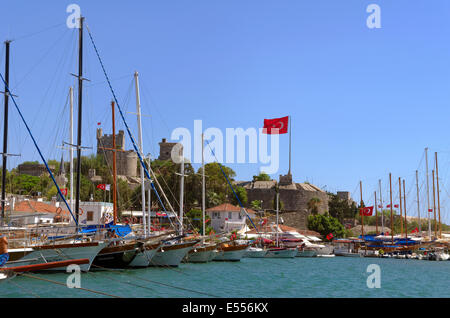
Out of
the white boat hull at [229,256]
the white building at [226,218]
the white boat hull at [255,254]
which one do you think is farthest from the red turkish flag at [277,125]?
the white boat hull at [229,256]

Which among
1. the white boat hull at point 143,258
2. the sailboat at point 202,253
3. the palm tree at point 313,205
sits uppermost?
the palm tree at point 313,205

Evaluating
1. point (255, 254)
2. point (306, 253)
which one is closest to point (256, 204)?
point (306, 253)

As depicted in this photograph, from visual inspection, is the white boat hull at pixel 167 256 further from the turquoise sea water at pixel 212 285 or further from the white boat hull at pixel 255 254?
the white boat hull at pixel 255 254

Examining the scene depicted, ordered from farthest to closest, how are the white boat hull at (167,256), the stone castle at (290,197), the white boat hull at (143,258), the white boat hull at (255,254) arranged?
the stone castle at (290,197)
the white boat hull at (255,254)
the white boat hull at (167,256)
the white boat hull at (143,258)

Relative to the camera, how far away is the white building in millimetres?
78125

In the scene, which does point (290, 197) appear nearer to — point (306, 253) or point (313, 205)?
point (313, 205)

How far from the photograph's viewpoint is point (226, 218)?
77.9m

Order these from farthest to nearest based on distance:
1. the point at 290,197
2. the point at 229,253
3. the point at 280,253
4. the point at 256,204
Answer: the point at 290,197
the point at 256,204
the point at 280,253
the point at 229,253

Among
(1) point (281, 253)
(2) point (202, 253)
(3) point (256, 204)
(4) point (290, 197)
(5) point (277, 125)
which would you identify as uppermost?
(5) point (277, 125)

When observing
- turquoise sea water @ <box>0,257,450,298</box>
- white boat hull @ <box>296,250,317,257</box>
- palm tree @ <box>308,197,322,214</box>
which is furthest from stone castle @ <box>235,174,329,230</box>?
turquoise sea water @ <box>0,257,450,298</box>

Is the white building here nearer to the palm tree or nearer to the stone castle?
the stone castle

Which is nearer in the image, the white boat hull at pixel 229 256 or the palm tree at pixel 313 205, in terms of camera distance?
the white boat hull at pixel 229 256

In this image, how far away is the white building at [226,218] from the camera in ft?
256
